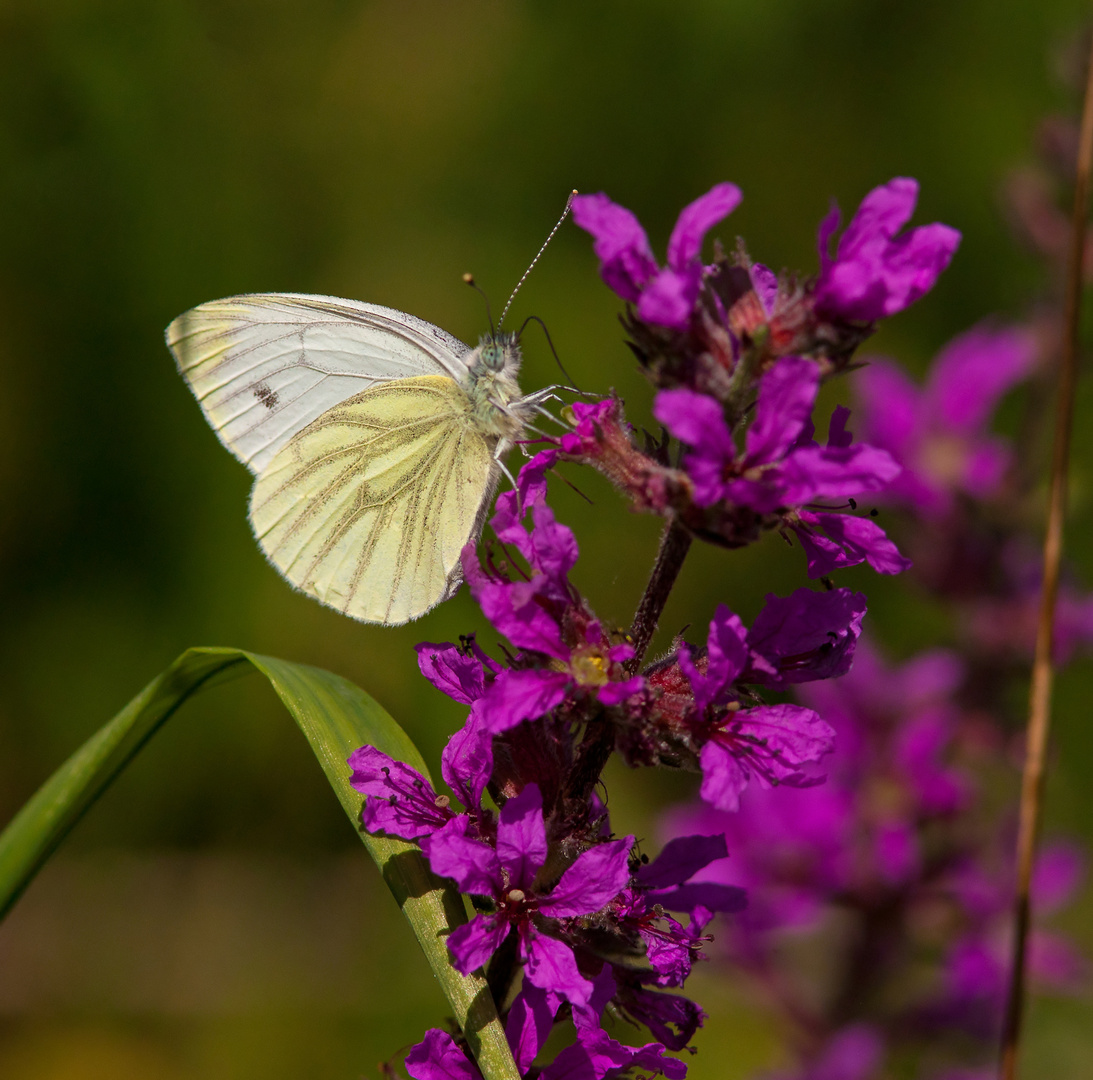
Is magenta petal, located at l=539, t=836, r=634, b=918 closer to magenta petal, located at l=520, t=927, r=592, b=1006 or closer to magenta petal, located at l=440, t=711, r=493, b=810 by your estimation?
magenta petal, located at l=520, t=927, r=592, b=1006

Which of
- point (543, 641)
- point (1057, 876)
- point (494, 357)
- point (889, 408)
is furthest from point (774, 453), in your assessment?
point (1057, 876)

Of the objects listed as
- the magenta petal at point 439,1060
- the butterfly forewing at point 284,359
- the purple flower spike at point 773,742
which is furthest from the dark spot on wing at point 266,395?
the magenta petal at point 439,1060

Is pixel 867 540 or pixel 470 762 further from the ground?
pixel 867 540

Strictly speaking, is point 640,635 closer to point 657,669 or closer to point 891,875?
point 657,669

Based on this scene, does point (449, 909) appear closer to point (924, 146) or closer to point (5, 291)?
point (5, 291)

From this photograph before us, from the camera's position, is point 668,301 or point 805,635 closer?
point 668,301
